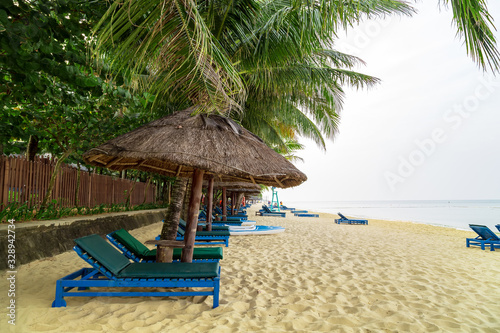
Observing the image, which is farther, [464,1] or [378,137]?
[378,137]

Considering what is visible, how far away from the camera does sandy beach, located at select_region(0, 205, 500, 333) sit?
8.90 ft

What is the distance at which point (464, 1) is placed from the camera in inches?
85.3

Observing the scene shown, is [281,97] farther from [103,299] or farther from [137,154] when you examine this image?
[103,299]

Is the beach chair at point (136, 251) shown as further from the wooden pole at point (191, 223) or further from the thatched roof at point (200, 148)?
the thatched roof at point (200, 148)

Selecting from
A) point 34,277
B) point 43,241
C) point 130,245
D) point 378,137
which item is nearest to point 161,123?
point 130,245

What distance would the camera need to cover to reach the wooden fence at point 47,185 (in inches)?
216

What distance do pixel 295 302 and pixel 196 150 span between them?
2.08 meters

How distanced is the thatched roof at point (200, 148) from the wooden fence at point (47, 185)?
2.69m

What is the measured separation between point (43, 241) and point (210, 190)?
143 inches

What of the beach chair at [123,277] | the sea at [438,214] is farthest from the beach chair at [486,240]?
the sea at [438,214]

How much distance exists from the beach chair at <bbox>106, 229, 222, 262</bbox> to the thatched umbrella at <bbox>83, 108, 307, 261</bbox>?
0.43 metres

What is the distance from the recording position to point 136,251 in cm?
413

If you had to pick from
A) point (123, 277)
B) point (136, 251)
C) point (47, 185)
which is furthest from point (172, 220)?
point (47, 185)

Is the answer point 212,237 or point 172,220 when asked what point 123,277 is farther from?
point 212,237
